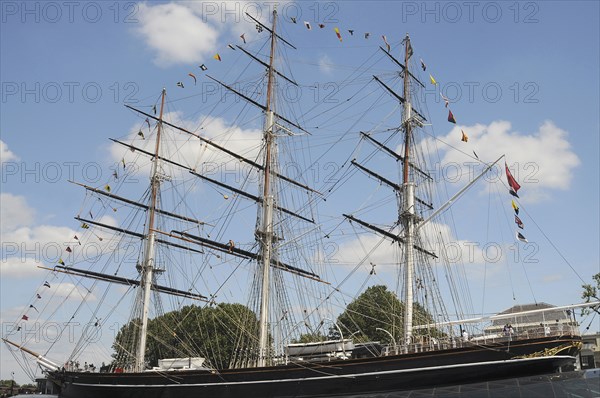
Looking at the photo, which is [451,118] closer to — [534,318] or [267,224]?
[267,224]

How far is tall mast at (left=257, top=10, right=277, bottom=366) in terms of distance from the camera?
37.0 m

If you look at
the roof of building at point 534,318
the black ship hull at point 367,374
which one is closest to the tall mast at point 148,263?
the black ship hull at point 367,374

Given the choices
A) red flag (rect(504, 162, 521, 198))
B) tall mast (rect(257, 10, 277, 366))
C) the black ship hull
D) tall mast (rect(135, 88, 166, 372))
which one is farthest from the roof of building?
tall mast (rect(135, 88, 166, 372))

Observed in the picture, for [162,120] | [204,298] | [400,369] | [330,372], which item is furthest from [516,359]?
[162,120]

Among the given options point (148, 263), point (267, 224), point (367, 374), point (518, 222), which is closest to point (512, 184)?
point (518, 222)

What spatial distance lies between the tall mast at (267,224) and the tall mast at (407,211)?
893 centimetres

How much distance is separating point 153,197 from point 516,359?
108 feet

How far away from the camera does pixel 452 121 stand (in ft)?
116

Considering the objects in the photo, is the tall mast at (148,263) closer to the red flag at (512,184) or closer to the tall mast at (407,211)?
the tall mast at (407,211)

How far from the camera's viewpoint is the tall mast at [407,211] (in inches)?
1331

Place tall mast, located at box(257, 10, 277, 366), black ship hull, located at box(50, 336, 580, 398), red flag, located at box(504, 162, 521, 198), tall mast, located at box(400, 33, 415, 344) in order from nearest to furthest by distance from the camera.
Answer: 1. black ship hull, located at box(50, 336, 580, 398)
2. red flag, located at box(504, 162, 521, 198)
3. tall mast, located at box(400, 33, 415, 344)
4. tall mast, located at box(257, 10, 277, 366)

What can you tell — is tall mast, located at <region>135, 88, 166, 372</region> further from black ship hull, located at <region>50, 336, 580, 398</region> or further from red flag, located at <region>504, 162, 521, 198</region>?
red flag, located at <region>504, 162, 521, 198</region>

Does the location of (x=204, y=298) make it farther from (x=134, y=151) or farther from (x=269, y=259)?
(x=134, y=151)

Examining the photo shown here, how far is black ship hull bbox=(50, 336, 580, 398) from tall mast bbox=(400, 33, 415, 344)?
474 centimetres
